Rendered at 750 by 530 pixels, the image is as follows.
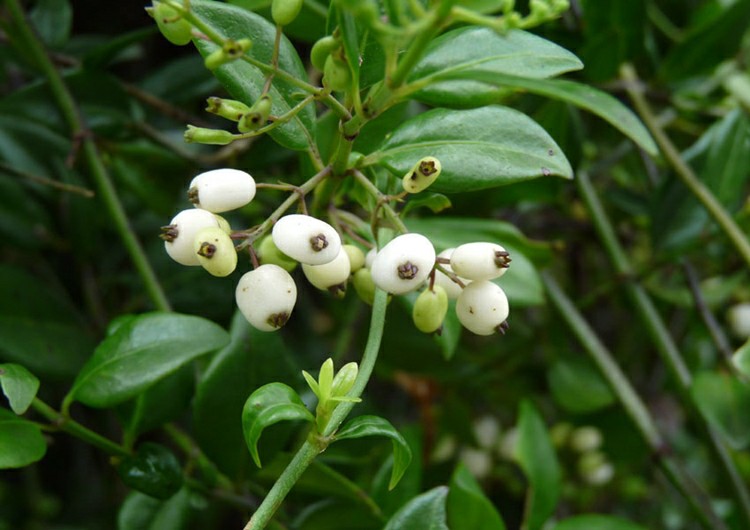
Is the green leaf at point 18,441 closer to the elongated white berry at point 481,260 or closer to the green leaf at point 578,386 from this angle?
the elongated white berry at point 481,260

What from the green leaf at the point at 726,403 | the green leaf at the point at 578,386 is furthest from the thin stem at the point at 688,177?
the green leaf at the point at 578,386

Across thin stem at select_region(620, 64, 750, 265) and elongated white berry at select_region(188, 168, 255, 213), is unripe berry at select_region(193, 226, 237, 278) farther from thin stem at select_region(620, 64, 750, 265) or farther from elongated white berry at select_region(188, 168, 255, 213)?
thin stem at select_region(620, 64, 750, 265)

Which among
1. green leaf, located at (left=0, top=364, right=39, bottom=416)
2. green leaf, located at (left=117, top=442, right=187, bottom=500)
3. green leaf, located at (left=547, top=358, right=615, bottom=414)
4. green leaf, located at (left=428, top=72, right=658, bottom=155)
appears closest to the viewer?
green leaf, located at (left=428, top=72, right=658, bottom=155)

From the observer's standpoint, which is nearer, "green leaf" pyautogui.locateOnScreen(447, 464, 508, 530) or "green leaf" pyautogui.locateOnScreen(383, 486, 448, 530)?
"green leaf" pyautogui.locateOnScreen(383, 486, 448, 530)

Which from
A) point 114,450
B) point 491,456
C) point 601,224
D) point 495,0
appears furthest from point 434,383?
point 495,0

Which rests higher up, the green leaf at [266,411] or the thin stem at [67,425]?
the green leaf at [266,411]

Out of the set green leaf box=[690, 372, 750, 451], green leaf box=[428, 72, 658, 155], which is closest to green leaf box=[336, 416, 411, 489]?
green leaf box=[428, 72, 658, 155]
